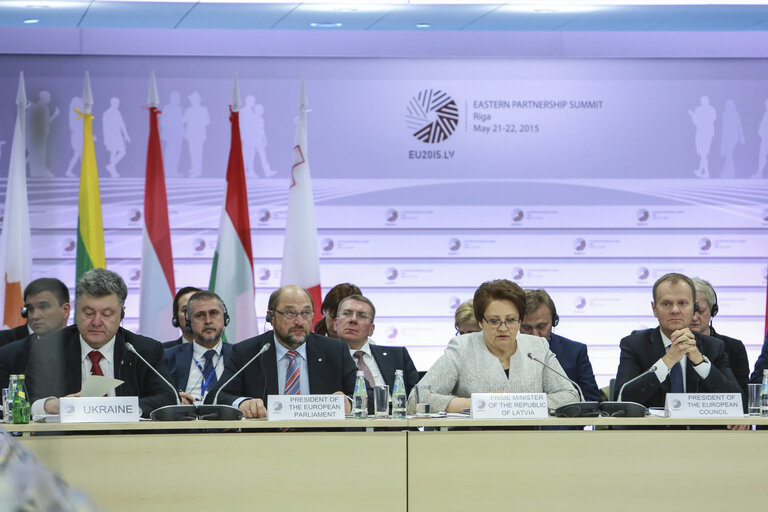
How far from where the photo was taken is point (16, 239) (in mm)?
5406

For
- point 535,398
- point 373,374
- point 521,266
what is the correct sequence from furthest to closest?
point 521,266, point 373,374, point 535,398

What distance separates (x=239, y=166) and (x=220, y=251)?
53 cm

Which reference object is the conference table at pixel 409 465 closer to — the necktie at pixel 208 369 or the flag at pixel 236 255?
the necktie at pixel 208 369

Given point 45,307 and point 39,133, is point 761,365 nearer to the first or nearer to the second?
point 45,307

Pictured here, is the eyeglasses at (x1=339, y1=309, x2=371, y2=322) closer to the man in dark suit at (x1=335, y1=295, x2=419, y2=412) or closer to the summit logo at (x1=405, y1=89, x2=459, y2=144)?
the man in dark suit at (x1=335, y1=295, x2=419, y2=412)

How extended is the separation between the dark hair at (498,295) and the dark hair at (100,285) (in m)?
1.37

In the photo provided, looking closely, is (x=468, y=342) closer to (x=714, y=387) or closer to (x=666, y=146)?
(x=714, y=387)

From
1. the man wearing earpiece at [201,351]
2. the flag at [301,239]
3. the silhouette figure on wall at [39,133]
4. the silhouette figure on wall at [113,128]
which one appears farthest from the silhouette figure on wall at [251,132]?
the man wearing earpiece at [201,351]

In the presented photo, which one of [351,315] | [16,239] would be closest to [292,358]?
[351,315]

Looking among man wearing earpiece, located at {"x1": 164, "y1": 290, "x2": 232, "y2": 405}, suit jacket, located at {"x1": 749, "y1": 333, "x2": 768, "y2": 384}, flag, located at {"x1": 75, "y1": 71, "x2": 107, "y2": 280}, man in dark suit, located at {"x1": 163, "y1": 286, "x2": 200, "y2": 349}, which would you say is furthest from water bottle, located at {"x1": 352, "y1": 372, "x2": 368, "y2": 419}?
flag, located at {"x1": 75, "y1": 71, "x2": 107, "y2": 280}

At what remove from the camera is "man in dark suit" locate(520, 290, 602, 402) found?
4.44 meters

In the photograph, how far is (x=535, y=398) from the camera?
3.07 m

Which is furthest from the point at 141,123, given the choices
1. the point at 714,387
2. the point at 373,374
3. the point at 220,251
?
the point at 714,387

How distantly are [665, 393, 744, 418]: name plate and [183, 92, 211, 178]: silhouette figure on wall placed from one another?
3.61 m
